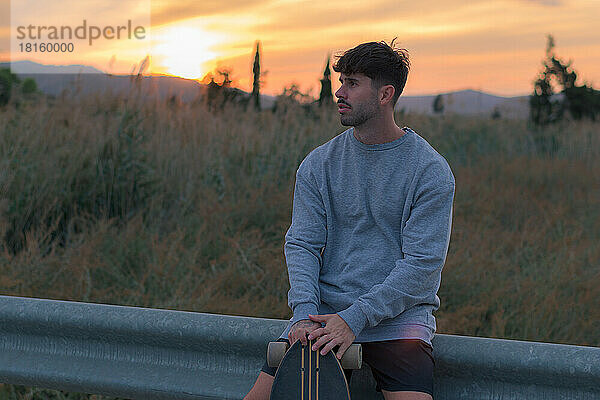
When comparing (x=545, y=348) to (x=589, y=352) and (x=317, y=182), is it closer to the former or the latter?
(x=589, y=352)

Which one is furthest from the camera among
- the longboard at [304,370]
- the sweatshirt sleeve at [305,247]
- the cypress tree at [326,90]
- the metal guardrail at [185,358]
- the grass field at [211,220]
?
the cypress tree at [326,90]

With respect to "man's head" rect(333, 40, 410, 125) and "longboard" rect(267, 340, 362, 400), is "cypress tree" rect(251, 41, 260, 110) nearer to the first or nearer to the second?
"man's head" rect(333, 40, 410, 125)

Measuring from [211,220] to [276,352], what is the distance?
3468 mm

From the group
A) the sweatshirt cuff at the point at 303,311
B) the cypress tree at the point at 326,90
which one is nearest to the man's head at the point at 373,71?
the sweatshirt cuff at the point at 303,311

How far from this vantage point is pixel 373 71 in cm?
258

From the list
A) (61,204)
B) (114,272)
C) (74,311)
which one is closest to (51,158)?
(61,204)

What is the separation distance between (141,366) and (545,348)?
1.41 metres

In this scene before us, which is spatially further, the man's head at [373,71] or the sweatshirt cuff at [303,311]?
the man's head at [373,71]

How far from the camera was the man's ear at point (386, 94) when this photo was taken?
2604 mm

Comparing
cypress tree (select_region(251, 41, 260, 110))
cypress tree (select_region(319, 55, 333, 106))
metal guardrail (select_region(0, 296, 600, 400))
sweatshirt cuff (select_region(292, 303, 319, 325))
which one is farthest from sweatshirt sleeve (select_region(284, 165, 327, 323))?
cypress tree (select_region(319, 55, 333, 106))

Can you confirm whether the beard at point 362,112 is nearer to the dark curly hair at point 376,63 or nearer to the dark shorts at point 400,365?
the dark curly hair at point 376,63

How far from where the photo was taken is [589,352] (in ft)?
6.83

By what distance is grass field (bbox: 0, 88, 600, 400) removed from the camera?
14.2ft

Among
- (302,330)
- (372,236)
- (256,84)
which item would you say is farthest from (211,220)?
(256,84)
